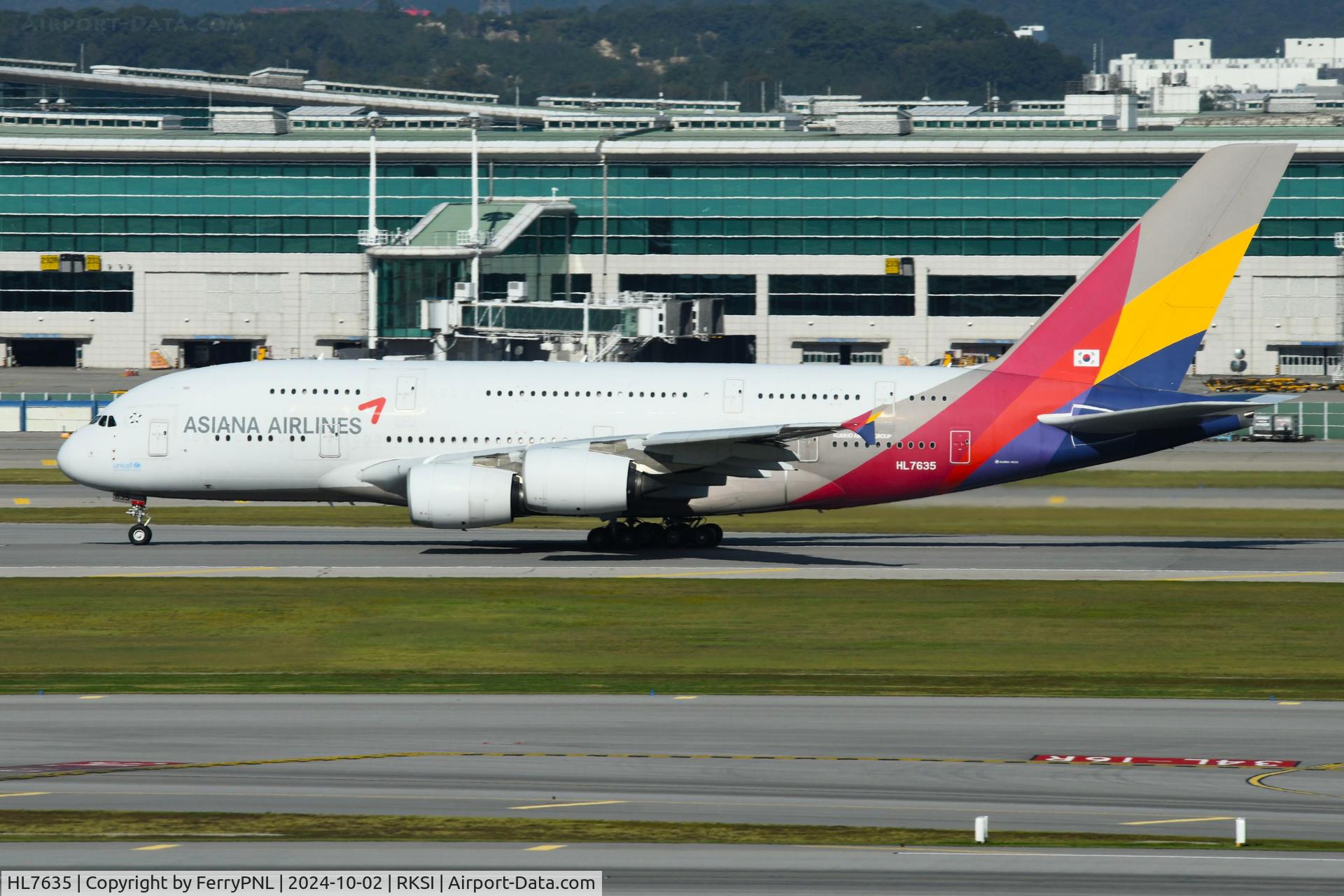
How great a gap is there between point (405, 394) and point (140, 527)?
27.0 ft

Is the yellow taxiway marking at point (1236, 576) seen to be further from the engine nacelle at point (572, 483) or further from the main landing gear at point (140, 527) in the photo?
the main landing gear at point (140, 527)

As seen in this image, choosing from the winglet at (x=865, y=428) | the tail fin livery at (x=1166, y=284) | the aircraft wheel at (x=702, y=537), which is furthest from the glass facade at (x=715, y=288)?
the winglet at (x=865, y=428)

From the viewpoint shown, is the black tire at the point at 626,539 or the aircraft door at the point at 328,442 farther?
the black tire at the point at 626,539

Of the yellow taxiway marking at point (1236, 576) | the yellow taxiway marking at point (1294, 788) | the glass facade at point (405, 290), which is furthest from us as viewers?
the glass facade at point (405, 290)

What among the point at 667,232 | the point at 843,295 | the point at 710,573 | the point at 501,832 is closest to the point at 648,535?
the point at 710,573

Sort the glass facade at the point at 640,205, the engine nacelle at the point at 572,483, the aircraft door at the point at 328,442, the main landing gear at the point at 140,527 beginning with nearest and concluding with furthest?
the engine nacelle at the point at 572,483, the aircraft door at the point at 328,442, the main landing gear at the point at 140,527, the glass facade at the point at 640,205

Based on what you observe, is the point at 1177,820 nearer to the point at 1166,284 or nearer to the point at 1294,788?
the point at 1294,788

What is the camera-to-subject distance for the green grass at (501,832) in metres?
18.1

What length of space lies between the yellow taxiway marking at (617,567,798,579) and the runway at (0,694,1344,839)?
12.7 meters

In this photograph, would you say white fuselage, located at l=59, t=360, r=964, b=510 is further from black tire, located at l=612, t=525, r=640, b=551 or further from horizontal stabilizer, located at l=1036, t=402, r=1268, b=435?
horizontal stabilizer, located at l=1036, t=402, r=1268, b=435

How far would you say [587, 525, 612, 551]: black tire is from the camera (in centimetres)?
4297

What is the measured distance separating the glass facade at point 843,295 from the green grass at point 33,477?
66403mm

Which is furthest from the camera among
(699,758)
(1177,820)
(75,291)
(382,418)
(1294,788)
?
(75,291)

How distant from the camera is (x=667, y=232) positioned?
122 meters
